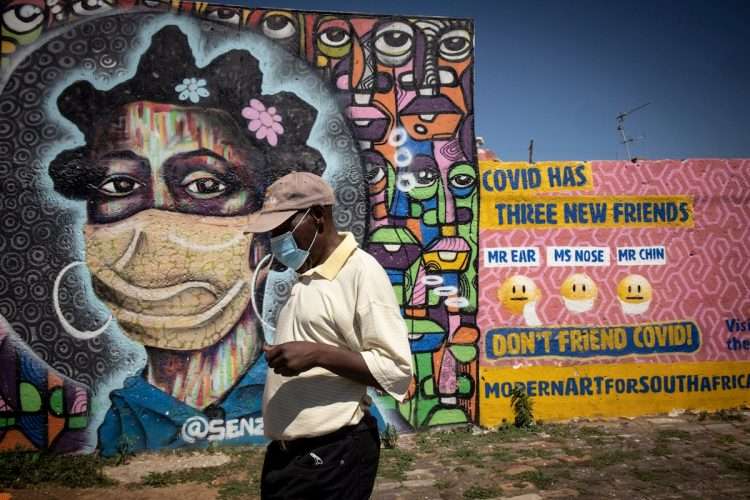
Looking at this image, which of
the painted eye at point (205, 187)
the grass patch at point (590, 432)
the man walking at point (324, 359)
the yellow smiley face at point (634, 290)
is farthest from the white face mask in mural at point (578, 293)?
the man walking at point (324, 359)

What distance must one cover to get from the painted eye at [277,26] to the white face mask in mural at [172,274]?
6.18ft

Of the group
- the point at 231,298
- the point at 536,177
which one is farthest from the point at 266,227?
the point at 536,177

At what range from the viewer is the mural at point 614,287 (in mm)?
5594

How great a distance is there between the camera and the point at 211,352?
5.09 m

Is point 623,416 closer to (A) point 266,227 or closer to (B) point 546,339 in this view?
(B) point 546,339

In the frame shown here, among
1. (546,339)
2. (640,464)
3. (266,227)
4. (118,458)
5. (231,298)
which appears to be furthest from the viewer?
(546,339)

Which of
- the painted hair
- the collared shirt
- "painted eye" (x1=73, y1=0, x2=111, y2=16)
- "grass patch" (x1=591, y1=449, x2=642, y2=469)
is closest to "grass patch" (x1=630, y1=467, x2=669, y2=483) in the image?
"grass patch" (x1=591, y1=449, x2=642, y2=469)

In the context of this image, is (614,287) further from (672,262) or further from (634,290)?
(672,262)

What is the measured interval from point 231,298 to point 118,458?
1718mm

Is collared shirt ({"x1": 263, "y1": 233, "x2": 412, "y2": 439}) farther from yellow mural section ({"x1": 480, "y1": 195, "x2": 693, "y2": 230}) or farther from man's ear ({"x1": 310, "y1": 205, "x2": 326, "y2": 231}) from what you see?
yellow mural section ({"x1": 480, "y1": 195, "x2": 693, "y2": 230})

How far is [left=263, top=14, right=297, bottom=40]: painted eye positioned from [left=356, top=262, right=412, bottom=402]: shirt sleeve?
14.0 ft

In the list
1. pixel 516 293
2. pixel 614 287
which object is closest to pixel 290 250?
pixel 516 293

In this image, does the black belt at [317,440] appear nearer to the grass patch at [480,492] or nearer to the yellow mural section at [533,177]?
the grass patch at [480,492]

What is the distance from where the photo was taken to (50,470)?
451 cm
